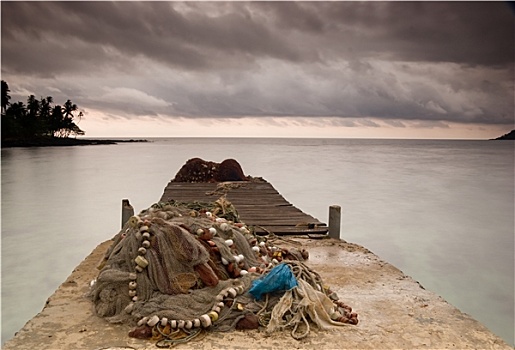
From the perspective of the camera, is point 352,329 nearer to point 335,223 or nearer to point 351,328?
point 351,328

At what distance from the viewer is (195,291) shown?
13.1 ft

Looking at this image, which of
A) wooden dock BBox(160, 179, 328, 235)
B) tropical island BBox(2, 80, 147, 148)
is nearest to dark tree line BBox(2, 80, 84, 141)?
tropical island BBox(2, 80, 147, 148)

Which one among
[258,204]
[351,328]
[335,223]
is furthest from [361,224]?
[351,328]

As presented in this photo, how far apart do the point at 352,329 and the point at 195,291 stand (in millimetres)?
1352

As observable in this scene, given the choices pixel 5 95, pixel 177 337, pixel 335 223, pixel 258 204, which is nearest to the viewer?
pixel 177 337

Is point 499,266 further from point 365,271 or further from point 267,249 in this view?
point 267,249

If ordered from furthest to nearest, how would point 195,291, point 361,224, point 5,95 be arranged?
point 5,95 → point 361,224 → point 195,291

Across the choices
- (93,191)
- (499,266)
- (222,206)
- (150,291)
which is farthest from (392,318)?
(93,191)

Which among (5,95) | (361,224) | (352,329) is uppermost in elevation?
(5,95)

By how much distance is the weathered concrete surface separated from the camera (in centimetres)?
354

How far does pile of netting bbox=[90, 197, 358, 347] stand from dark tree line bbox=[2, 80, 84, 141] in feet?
178

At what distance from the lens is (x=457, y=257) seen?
35.3 ft

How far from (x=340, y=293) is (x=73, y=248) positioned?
28.5 feet

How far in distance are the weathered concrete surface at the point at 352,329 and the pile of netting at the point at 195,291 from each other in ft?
0.35
